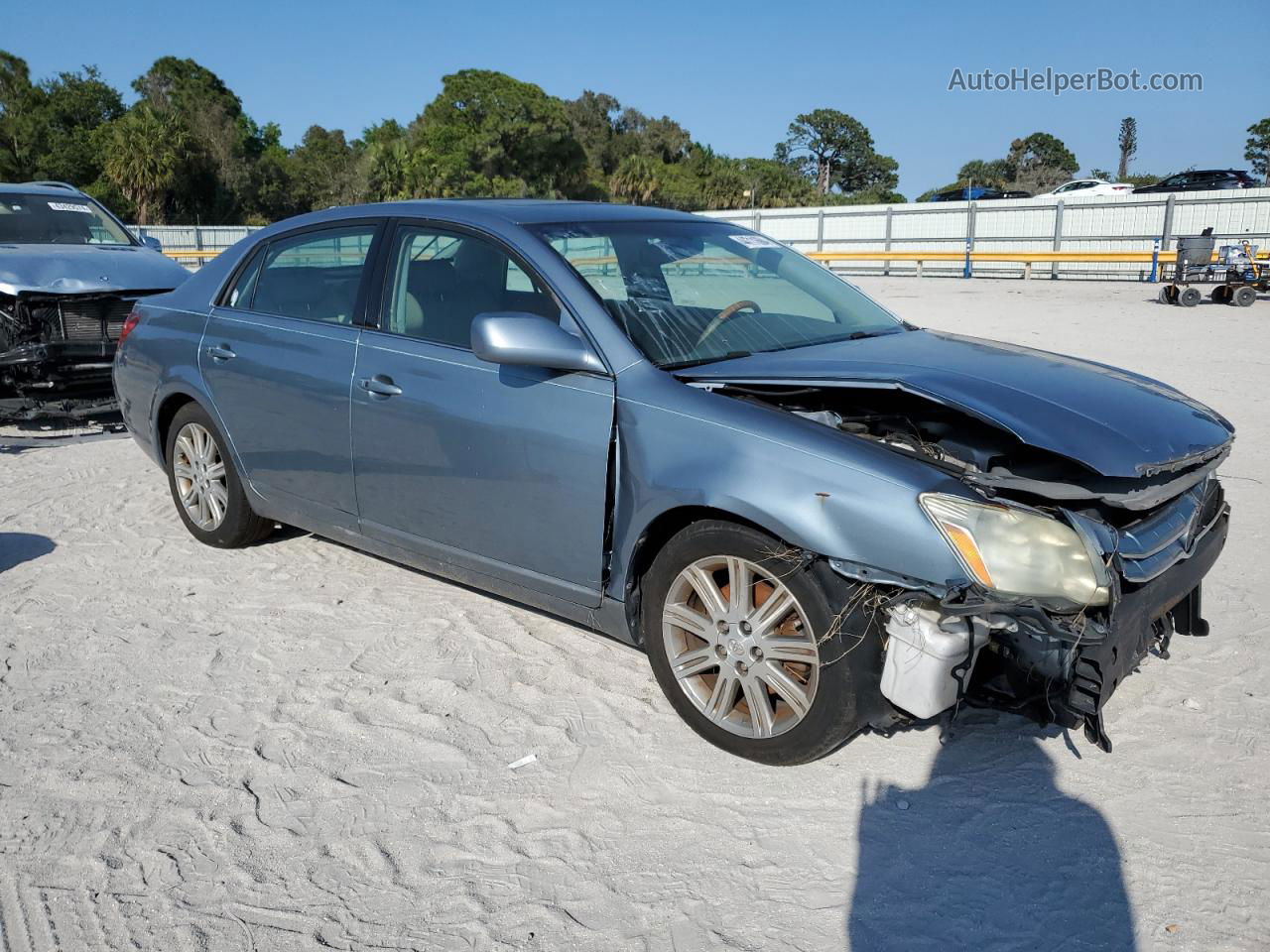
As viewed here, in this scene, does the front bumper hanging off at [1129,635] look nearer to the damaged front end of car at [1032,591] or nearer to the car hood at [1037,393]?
the damaged front end of car at [1032,591]

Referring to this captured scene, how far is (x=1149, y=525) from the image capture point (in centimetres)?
332

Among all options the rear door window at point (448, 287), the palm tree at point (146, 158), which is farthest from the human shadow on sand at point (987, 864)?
the palm tree at point (146, 158)

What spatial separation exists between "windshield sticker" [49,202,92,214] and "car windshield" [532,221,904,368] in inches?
306

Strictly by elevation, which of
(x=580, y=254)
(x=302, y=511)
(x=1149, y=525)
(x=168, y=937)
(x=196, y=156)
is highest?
(x=196, y=156)

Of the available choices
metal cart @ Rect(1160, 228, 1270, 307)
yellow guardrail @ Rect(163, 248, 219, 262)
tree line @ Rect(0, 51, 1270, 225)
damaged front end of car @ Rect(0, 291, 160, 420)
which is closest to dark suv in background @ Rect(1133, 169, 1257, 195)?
metal cart @ Rect(1160, 228, 1270, 307)

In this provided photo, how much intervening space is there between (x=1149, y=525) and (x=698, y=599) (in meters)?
1.42

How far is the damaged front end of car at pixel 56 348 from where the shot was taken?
865 cm

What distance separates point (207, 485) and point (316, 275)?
140cm

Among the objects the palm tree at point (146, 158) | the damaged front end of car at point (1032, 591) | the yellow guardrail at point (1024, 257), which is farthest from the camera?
the palm tree at point (146, 158)

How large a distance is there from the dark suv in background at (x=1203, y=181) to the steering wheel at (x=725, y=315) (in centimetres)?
3620

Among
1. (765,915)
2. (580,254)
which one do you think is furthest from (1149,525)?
(580,254)

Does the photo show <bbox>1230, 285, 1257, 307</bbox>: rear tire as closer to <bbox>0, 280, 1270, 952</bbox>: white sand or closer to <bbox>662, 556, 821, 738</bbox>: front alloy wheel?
<bbox>0, 280, 1270, 952</bbox>: white sand

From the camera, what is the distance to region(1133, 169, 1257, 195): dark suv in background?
115 feet

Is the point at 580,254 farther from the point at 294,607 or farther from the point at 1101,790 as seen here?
the point at 1101,790
